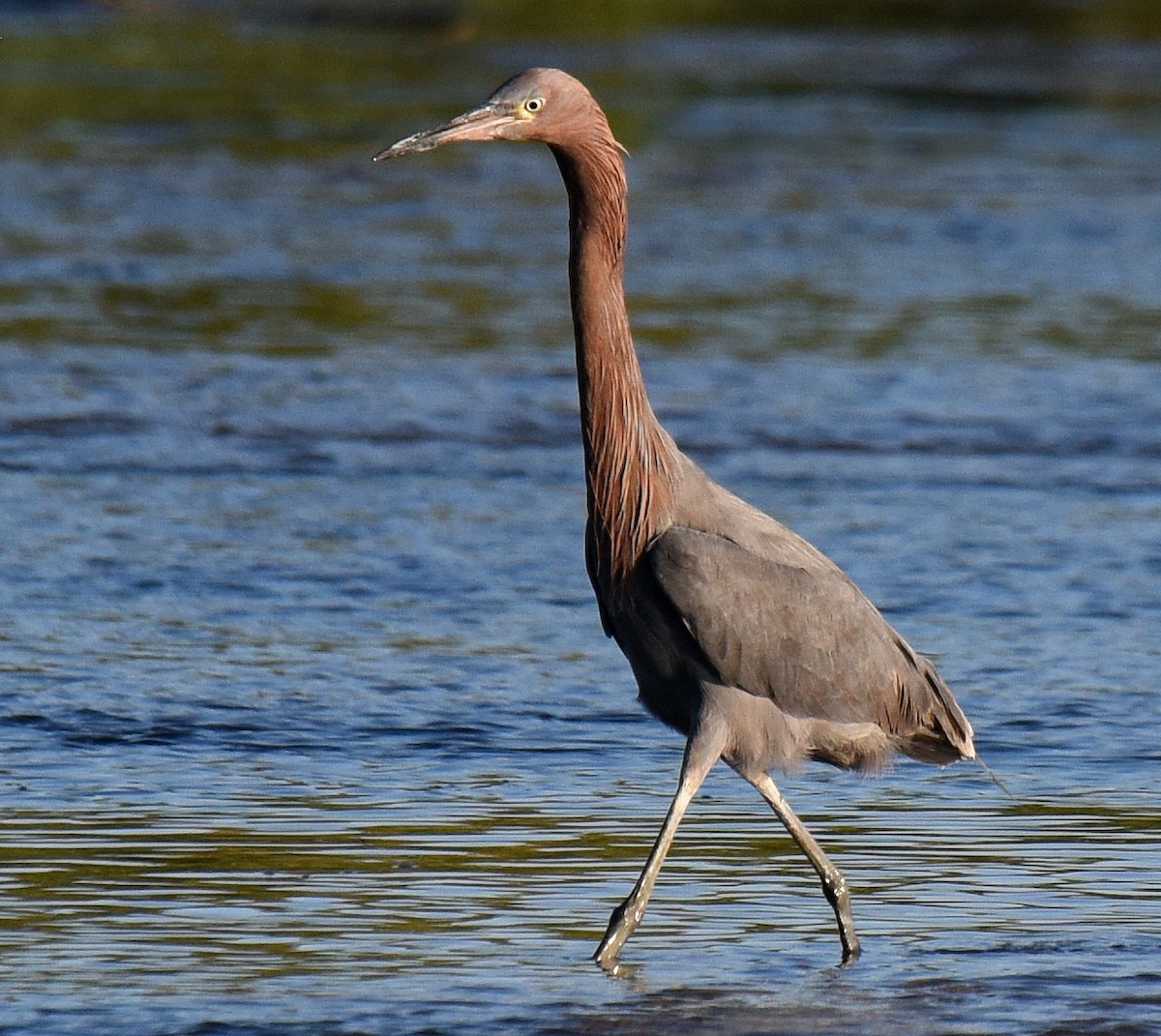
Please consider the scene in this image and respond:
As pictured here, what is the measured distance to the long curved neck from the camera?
7043 mm

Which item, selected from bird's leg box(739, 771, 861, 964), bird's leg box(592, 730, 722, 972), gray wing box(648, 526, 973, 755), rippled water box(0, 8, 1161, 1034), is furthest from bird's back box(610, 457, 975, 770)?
rippled water box(0, 8, 1161, 1034)

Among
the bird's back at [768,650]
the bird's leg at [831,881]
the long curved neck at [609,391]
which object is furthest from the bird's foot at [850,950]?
the long curved neck at [609,391]

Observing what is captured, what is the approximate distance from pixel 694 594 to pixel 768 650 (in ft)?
0.97

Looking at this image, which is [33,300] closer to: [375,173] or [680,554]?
[375,173]

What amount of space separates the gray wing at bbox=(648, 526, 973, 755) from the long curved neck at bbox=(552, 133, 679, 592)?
0.42 ft

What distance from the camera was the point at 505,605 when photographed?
10.6m

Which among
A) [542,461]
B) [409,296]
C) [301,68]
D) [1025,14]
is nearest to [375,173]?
[409,296]

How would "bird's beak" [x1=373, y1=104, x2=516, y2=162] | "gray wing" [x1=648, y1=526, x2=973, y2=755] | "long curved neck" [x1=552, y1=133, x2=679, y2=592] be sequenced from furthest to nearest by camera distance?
"long curved neck" [x1=552, y1=133, x2=679, y2=592]
"gray wing" [x1=648, y1=526, x2=973, y2=755]
"bird's beak" [x1=373, y1=104, x2=516, y2=162]

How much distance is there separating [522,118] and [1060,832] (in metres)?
2.84

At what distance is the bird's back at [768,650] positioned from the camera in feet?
22.7

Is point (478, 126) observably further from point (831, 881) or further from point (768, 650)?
point (831, 881)

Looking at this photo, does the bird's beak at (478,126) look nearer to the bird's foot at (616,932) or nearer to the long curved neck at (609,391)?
the long curved neck at (609,391)

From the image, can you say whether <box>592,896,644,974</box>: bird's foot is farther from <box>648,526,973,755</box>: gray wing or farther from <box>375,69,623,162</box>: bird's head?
<box>375,69,623,162</box>: bird's head

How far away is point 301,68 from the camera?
111 feet
